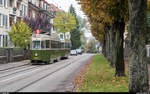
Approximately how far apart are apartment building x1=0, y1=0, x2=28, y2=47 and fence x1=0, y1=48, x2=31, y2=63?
4.89 m

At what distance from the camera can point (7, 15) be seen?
40.2 meters

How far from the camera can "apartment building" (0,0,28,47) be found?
3831cm

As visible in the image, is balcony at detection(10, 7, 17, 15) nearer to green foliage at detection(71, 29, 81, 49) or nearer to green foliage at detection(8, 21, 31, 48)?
green foliage at detection(8, 21, 31, 48)

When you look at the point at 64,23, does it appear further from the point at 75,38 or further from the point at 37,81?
the point at 37,81

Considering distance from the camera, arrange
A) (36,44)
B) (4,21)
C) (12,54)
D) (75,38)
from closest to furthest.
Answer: (36,44) → (12,54) → (4,21) → (75,38)

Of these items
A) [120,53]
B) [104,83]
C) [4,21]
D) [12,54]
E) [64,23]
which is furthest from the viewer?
[64,23]

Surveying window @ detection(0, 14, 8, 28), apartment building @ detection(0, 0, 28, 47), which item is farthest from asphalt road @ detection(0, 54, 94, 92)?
window @ detection(0, 14, 8, 28)

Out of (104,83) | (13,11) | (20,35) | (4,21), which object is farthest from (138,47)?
(13,11)

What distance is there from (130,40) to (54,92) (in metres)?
3.40

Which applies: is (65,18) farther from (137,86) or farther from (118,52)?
(137,86)

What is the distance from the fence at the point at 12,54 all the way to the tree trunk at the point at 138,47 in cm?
2005

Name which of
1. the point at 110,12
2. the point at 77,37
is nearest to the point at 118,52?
the point at 110,12

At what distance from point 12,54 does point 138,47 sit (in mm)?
22762

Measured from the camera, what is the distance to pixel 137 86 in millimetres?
9062
